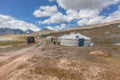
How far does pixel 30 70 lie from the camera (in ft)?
59.8

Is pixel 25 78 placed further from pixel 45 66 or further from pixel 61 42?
pixel 61 42

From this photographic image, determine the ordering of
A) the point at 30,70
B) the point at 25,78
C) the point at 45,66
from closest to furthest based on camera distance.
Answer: the point at 25,78, the point at 30,70, the point at 45,66

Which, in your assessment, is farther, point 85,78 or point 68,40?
point 68,40

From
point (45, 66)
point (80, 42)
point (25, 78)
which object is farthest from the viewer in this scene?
point (80, 42)

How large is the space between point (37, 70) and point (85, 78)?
506 centimetres

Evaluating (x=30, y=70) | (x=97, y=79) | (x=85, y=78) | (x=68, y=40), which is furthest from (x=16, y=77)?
(x=68, y=40)

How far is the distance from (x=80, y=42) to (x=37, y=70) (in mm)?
47834

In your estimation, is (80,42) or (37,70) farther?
(80,42)

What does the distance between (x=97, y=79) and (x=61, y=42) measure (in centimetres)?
5111

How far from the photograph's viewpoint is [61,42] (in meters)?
67.7

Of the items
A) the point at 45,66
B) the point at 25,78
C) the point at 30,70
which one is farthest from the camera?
the point at 45,66

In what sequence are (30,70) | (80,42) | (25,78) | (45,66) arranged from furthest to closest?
1. (80,42)
2. (45,66)
3. (30,70)
4. (25,78)

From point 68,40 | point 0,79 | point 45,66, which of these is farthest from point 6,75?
point 68,40

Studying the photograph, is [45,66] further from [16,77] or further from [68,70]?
[16,77]
